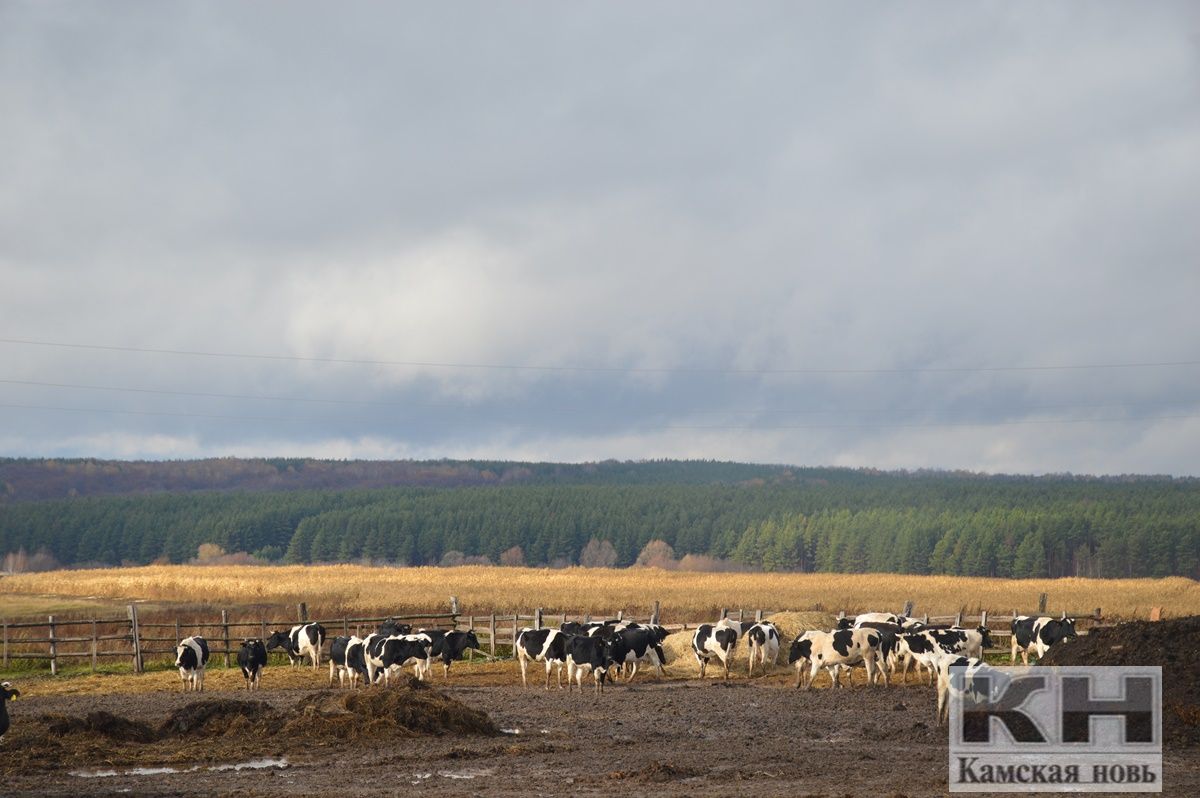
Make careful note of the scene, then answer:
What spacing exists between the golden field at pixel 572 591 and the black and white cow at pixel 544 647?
17502 mm

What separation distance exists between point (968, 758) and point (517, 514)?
14360 centimetres

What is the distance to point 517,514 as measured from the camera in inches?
6363

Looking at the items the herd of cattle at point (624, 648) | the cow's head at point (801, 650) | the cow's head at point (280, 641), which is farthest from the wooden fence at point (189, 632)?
the cow's head at point (801, 650)

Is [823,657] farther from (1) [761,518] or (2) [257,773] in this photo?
(1) [761,518]

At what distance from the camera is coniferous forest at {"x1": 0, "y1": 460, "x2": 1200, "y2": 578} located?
132 meters

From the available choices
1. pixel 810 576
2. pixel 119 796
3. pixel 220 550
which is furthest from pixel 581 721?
pixel 220 550

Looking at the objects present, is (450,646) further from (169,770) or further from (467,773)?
(467,773)

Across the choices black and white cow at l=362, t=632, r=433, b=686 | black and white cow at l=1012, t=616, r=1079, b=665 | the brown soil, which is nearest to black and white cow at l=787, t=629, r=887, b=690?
the brown soil

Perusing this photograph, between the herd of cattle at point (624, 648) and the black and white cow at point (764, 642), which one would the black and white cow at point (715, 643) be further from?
the black and white cow at point (764, 642)

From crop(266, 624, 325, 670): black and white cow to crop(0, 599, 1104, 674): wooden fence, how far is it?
120 centimetres

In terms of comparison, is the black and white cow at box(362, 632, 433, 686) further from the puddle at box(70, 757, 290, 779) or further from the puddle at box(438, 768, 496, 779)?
the puddle at box(438, 768, 496, 779)

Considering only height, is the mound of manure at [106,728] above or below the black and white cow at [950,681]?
below

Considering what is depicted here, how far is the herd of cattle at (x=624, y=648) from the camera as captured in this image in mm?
30484

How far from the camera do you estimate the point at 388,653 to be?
30.7 meters
